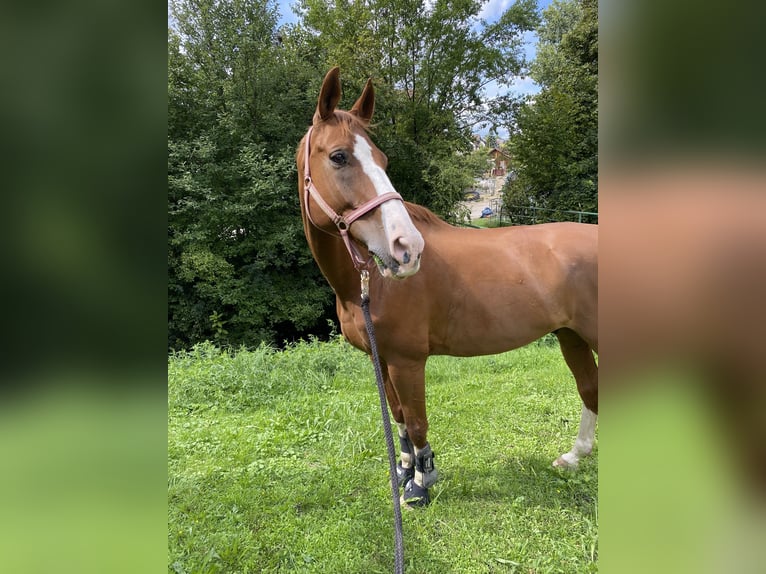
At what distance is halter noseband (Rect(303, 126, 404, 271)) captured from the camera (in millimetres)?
1745

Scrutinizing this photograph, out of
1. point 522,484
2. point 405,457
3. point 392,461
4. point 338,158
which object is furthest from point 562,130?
point 392,461

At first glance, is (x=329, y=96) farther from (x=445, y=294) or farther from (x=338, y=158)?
(x=445, y=294)

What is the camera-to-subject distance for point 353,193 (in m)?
1.81

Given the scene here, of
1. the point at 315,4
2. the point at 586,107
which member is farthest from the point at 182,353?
the point at 586,107

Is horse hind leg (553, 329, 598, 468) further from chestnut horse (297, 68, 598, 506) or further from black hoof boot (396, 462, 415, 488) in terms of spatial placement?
black hoof boot (396, 462, 415, 488)

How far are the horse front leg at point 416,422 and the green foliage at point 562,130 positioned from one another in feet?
42.0

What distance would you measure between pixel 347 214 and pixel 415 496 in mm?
1717

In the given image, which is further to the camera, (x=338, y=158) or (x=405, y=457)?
(x=405, y=457)

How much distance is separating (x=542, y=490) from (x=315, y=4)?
15.1 meters

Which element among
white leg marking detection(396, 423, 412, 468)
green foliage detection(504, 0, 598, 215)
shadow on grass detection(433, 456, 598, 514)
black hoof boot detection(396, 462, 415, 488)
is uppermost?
green foliage detection(504, 0, 598, 215)

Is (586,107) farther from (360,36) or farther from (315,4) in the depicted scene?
(315,4)

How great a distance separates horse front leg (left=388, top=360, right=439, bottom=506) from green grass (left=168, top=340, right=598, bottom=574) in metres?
0.11

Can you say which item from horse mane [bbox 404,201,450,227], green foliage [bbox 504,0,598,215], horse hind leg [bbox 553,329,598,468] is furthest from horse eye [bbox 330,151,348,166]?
green foliage [bbox 504,0,598,215]
